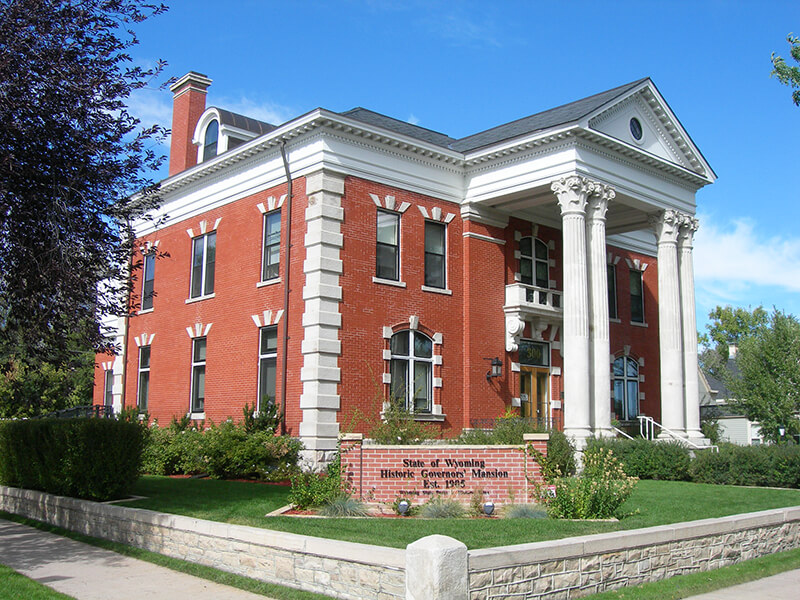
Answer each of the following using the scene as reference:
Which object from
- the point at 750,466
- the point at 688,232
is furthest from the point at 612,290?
the point at 750,466

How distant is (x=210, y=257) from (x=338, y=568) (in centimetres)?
1937

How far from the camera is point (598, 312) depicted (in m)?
24.5

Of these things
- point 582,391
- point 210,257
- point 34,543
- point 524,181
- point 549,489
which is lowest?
point 34,543

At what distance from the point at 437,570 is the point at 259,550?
3.18 metres

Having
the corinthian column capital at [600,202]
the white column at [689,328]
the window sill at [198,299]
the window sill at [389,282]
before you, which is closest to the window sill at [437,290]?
the window sill at [389,282]

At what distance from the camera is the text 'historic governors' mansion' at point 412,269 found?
22.7 m

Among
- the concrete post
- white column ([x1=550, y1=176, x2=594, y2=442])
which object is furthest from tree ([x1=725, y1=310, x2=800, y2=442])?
the concrete post

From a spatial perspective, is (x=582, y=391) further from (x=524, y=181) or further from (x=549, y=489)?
(x=549, y=489)

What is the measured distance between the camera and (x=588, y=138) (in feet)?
78.7

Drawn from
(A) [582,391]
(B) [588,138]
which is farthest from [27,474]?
(B) [588,138]

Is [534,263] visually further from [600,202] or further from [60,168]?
[60,168]

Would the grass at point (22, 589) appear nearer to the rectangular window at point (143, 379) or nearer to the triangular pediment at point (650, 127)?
the rectangular window at point (143, 379)

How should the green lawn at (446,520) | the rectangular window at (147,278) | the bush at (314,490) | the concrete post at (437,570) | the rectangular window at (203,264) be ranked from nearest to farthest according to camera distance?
the concrete post at (437,570), the green lawn at (446,520), the bush at (314,490), the rectangular window at (203,264), the rectangular window at (147,278)

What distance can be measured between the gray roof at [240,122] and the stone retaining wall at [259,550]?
17.2 metres
